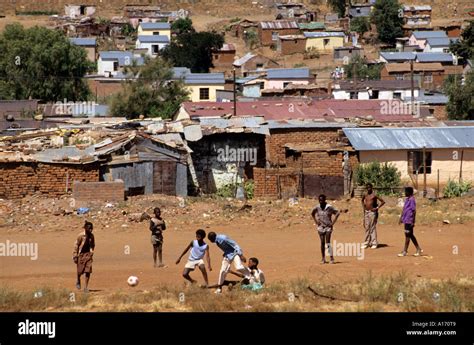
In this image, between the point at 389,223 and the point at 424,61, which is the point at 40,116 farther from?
the point at 424,61

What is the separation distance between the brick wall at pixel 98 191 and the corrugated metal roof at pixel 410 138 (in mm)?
6975

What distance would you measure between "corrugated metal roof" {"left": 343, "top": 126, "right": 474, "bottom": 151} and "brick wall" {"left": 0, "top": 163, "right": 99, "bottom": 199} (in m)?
7.55

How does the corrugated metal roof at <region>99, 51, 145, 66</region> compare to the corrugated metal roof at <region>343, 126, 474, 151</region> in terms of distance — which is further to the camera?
the corrugated metal roof at <region>99, 51, 145, 66</region>

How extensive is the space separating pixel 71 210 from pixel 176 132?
5601mm

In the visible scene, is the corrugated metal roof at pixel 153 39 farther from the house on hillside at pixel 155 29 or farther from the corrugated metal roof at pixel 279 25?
the corrugated metal roof at pixel 279 25

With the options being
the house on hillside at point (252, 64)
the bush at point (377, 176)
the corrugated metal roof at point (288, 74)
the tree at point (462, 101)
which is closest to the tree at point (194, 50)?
the house on hillside at point (252, 64)

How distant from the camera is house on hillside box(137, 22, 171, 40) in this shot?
2805 inches

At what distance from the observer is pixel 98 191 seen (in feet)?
75.4

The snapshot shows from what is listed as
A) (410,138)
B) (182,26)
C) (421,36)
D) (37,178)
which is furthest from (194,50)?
(37,178)

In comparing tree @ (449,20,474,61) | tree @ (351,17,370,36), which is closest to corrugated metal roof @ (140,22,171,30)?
tree @ (351,17,370,36)

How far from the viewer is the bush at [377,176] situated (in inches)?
1014

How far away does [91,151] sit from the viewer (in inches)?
966

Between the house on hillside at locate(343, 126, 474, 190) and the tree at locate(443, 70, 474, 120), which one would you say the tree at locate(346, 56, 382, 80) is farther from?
the house on hillside at locate(343, 126, 474, 190)

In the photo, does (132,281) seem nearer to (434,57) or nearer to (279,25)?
(434,57)
